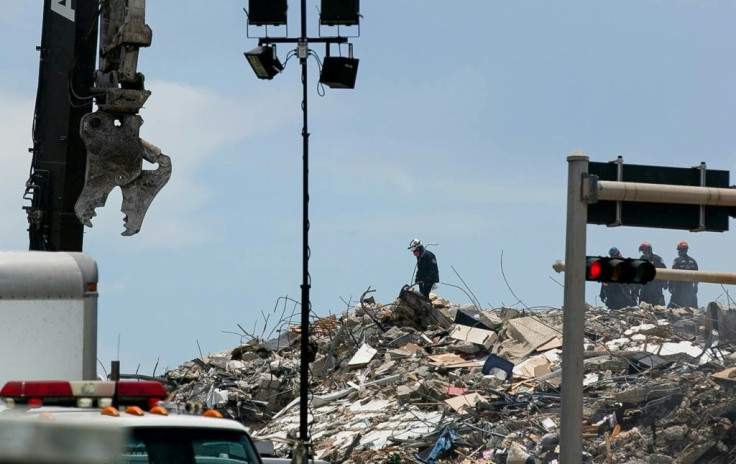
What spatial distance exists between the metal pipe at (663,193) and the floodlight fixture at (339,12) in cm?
580

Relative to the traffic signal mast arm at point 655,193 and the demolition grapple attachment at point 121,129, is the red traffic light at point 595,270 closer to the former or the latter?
the traffic signal mast arm at point 655,193

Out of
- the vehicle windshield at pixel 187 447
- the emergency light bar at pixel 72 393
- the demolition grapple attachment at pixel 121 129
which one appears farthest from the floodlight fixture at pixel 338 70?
the vehicle windshield at pixel 187 447

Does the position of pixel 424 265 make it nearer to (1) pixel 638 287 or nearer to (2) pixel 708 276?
(1) pixel 638 287

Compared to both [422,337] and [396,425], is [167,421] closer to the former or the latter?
[396,425]

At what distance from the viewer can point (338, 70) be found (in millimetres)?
17656

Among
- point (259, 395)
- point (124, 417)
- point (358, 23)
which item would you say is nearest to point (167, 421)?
point (124, 417)

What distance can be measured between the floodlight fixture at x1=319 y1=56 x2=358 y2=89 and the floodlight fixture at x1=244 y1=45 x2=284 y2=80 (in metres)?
0.73

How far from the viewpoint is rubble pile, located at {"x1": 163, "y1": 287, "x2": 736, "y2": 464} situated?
720 inches

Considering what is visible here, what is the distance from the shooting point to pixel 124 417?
23.3ft

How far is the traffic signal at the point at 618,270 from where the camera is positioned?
13.1 m

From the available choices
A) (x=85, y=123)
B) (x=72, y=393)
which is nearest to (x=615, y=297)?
(x=85, y=123)

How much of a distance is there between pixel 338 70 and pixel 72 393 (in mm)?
10561

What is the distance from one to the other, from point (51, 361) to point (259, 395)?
1468 centimetres

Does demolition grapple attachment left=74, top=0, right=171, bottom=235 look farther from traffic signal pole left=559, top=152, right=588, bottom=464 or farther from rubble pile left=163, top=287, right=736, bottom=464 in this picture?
traffic signal pole left=559, top=152, right=588, bottom=464
